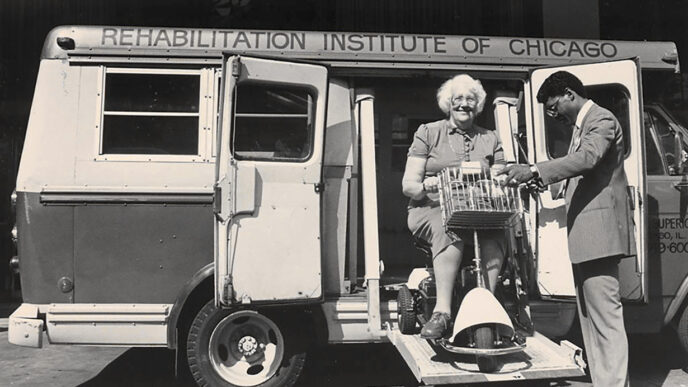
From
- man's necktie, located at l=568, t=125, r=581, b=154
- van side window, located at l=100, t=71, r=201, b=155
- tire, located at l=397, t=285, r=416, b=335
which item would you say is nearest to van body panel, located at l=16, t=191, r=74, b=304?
van side window, located at l=100, t=71, r=201, b=155

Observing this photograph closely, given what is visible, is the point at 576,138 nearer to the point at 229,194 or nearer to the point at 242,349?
the point at 229,194

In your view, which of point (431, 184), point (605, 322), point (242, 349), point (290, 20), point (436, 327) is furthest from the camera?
point (290, 20)

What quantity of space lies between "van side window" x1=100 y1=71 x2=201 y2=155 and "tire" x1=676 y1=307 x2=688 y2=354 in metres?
4.08

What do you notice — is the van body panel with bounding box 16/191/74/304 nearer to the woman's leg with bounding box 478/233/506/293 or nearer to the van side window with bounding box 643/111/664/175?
the woman's leg with bounding box 478/233/506/293

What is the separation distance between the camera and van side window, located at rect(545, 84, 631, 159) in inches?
177

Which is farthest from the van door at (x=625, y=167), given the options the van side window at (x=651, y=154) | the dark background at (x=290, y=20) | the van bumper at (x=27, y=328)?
the dark background at (x=290, y=20)

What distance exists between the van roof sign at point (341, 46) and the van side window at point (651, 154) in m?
0.47

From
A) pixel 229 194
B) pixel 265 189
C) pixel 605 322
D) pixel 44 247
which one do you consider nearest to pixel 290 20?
pixel 265 189

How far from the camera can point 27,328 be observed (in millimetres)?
4195

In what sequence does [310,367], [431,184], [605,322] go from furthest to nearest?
1. [310,367]
2. [431,184]
3. [605,322]

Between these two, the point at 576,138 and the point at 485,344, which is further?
the point at 576,138

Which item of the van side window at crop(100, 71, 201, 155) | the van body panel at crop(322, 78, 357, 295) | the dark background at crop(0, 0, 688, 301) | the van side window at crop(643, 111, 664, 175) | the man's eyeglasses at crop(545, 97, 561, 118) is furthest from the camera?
the dark background at crop(0, 0, 688, 301)

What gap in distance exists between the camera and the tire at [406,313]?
410 cm

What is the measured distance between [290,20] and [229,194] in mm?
4998
